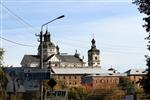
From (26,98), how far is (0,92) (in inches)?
2141

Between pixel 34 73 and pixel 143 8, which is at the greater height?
pixel 143 8

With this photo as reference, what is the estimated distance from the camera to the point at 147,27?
101 ft

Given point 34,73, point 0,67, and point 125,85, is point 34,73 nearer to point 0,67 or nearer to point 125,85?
point 0,67

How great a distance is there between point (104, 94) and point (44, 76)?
110m

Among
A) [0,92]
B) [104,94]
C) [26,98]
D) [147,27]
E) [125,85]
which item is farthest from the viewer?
[125,85]

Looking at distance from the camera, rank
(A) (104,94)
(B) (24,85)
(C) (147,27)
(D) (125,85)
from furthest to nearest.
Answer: (D) (125,85) < (A) (104,94) < (B) (24,85) < (C) (147,27)

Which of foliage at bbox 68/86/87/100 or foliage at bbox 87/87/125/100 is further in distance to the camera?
foliage at bbox 87/87/125/100

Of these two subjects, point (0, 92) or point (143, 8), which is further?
point (0, 92)

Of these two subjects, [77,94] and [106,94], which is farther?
[106,94]

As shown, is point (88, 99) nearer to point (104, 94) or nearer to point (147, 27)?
point (104, 94)

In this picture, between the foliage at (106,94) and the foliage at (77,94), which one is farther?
the foliage at (106,94)

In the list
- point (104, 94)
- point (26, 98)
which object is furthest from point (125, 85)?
point (26, 98)

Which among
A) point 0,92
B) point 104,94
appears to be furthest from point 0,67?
point 104,94

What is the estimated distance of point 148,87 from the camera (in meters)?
30.9
